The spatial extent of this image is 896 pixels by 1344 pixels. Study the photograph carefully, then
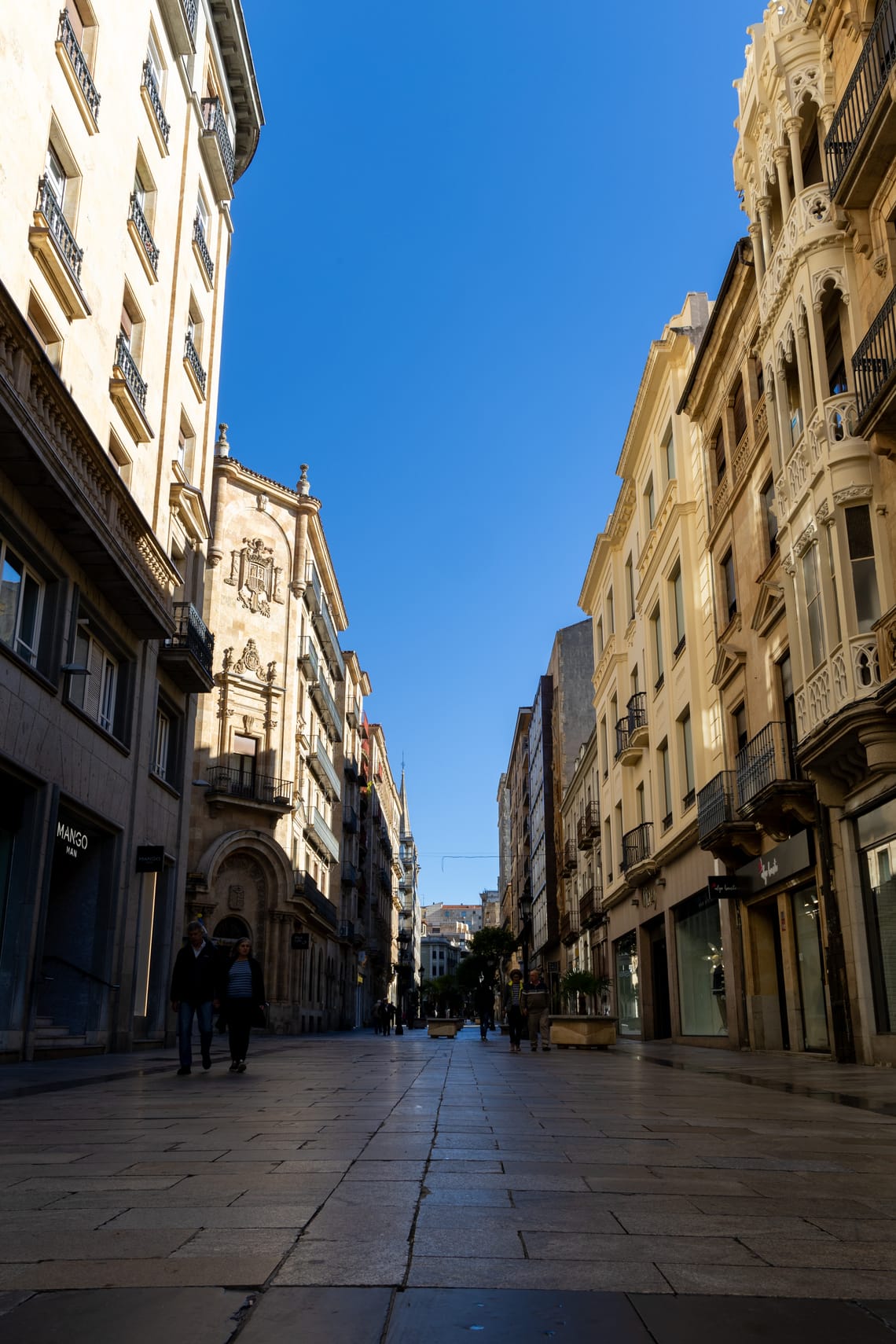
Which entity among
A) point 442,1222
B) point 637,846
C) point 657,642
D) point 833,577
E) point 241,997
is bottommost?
point 442,1222

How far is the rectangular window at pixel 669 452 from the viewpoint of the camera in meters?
30.5

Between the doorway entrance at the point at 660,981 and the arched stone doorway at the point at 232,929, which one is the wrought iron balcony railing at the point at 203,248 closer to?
the doorway entrance at the point at 660,981

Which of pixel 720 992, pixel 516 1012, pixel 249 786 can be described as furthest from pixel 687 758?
pixel 249 786

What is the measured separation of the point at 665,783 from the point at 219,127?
808 inches

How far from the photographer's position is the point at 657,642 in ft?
108

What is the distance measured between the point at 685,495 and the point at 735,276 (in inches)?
276

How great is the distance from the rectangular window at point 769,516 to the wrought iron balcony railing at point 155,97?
14373 mm

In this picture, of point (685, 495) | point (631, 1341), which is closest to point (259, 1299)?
point (631, 1341)

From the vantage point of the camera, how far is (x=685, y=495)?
28.8m

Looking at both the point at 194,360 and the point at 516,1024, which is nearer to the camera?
the point at 516,1024

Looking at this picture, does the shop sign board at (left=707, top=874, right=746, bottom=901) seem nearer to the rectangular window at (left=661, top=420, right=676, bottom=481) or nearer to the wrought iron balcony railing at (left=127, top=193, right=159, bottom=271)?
the rectangular window at (left=661, top=420, right=676, bottom=481)

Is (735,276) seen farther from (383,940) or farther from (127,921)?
(383,940)

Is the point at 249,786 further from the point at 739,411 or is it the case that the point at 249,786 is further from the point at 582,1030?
the point at 739,411

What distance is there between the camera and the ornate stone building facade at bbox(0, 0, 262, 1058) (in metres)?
15.4
